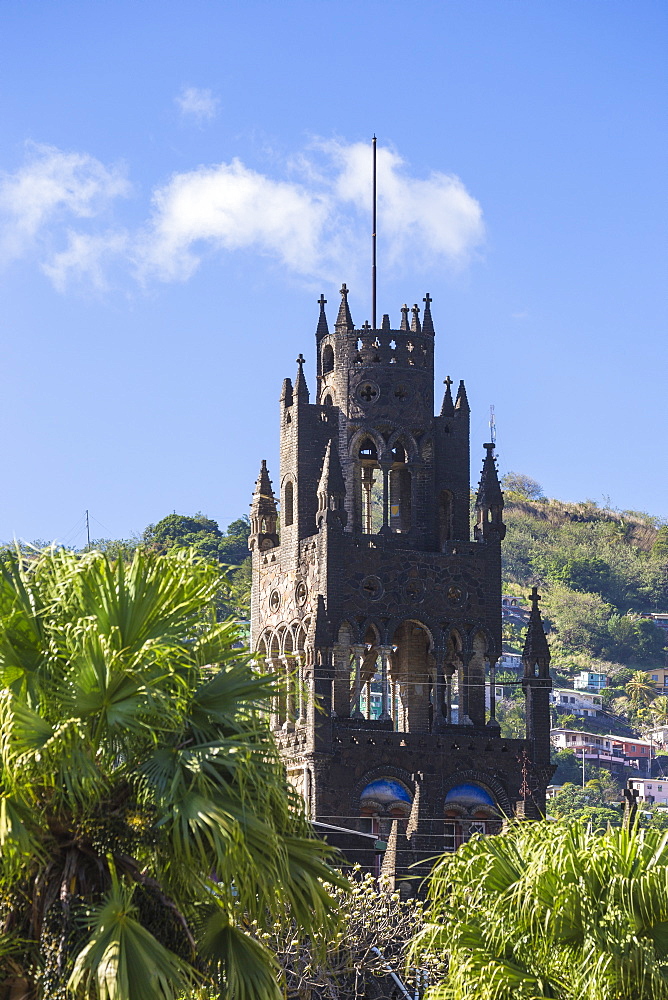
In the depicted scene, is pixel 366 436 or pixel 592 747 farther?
pixel 592 747

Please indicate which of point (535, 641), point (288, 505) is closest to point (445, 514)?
point (535, 641)

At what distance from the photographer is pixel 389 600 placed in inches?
2542

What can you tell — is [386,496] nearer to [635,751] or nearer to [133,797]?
[133,797]

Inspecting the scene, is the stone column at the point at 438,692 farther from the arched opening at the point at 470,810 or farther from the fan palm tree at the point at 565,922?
the fan palm tree at the point at 565,922

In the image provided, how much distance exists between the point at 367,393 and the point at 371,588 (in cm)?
708

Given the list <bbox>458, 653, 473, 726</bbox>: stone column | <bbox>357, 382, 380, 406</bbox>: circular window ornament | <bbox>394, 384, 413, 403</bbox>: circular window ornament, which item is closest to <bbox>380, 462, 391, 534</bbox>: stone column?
<bbox>357, 382, 380, 406</bbox>: circular window ornament

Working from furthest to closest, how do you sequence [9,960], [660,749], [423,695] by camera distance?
1. [660,749]
2. [423,695]
3. [9,960]

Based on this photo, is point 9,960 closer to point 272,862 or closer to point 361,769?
point 272,862

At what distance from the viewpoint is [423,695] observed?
218ft

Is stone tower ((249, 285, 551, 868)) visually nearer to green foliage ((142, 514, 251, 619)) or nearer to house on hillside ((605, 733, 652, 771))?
green foliage ((142, 514, 251, 619))

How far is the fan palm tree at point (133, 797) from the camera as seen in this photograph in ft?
76.7

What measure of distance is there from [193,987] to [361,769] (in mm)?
37592

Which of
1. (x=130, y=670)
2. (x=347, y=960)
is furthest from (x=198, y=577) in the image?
(x=347, y=960)

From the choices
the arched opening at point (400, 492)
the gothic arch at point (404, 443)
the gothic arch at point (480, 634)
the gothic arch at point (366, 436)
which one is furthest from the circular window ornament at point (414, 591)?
the gothic arch at point (366, 436)
